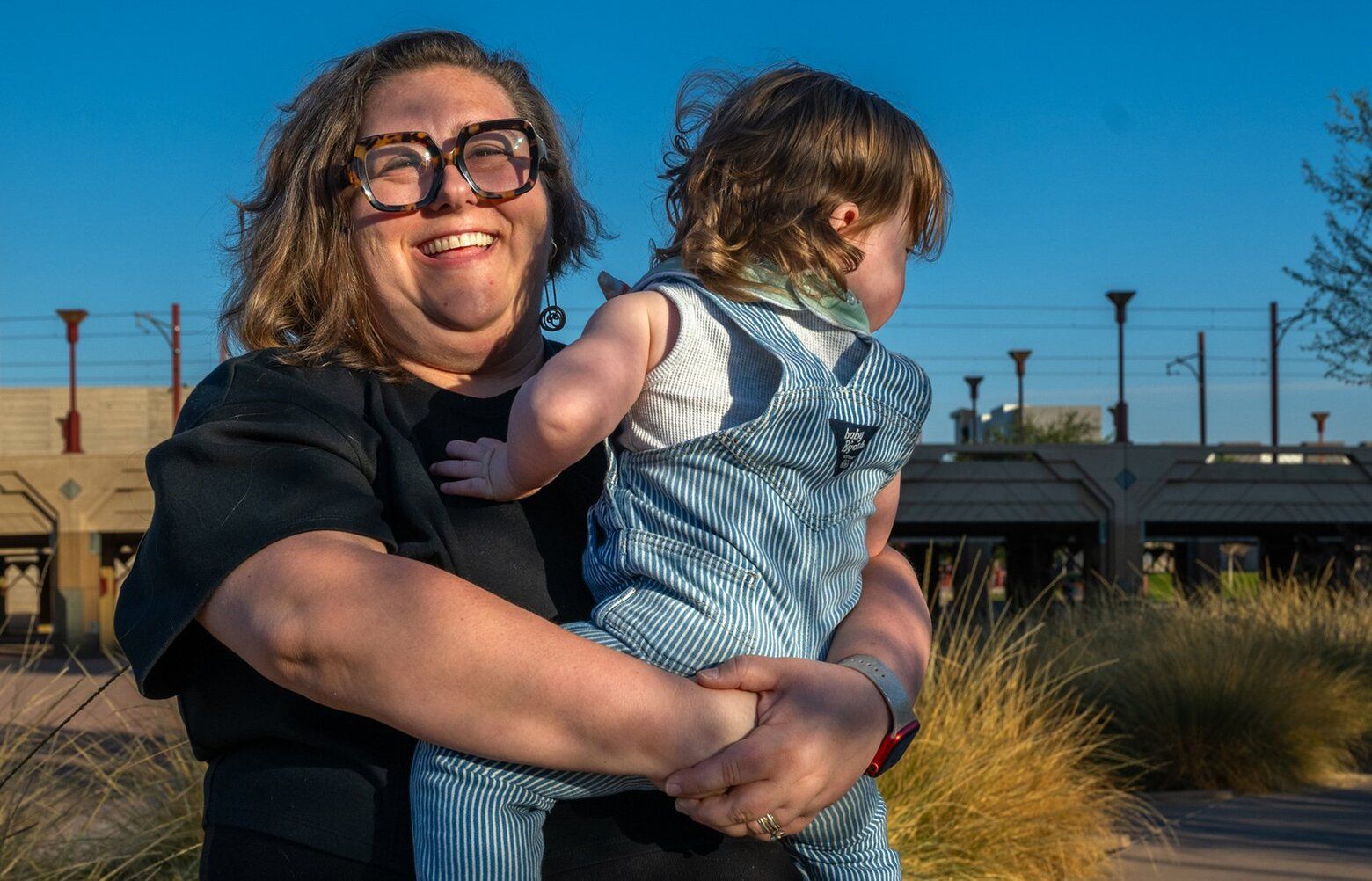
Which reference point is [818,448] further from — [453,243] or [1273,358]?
[1273,358]

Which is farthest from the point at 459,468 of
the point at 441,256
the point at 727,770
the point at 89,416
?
the point at 89,416

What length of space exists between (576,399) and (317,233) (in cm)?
70

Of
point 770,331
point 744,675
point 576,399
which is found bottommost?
point 744,675

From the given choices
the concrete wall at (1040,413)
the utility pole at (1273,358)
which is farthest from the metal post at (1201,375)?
the concrete wall at (1040,413)

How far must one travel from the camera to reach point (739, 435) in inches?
75.0

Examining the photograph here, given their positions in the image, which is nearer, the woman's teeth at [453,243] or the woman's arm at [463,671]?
the woman's arm at [463,671]

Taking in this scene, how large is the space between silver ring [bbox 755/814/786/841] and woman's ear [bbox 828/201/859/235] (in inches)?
37.1

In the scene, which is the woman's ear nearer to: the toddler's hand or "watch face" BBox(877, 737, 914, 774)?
the toddler's hand

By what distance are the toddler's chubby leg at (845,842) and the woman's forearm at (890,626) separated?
6.7 inches

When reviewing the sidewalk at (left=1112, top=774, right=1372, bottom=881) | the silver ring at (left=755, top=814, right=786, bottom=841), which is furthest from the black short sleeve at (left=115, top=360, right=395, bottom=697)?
the sidewalk at (left=1112, top=774, right=1372, bottom=881)

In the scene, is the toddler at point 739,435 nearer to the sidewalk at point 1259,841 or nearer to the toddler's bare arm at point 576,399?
the toddler's bare arm at point 576,399

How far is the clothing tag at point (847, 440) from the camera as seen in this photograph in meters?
1.98

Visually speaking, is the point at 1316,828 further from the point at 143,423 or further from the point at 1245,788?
the point at 143,423

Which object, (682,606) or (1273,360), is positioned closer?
(682,606)
